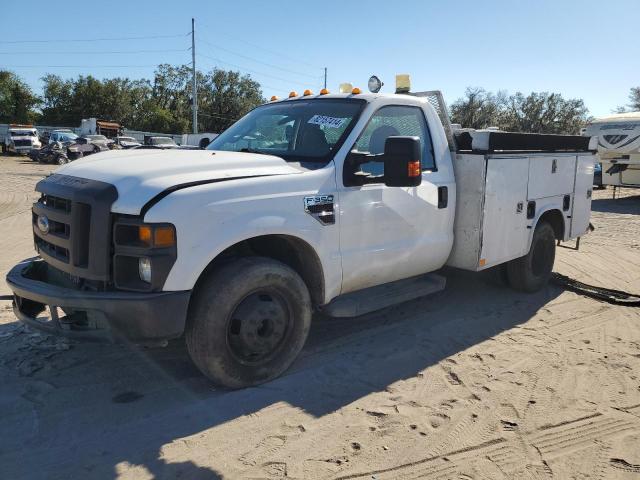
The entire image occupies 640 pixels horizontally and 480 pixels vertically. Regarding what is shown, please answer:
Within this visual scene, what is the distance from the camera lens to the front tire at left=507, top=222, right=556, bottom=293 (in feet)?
19.2

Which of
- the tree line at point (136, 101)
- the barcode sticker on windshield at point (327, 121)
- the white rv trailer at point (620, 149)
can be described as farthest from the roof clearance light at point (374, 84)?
the tree line at point (136, 101)

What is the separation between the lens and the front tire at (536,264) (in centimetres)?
585

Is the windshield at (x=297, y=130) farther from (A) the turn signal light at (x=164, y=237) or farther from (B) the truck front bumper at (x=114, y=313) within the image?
(B) the truck front bumper at (x=114, y=313)

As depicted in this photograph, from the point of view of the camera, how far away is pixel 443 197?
4672 mm

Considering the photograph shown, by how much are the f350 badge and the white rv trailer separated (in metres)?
14.8

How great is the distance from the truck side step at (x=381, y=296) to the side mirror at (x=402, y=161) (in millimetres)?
983

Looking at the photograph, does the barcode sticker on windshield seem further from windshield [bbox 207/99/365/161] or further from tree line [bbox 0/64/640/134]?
tree line [bbox 0/64/640/134]

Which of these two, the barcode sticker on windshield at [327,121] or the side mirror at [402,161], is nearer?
the side mirror at [402,161]

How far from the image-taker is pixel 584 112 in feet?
176

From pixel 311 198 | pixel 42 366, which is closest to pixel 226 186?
pixel 311 198

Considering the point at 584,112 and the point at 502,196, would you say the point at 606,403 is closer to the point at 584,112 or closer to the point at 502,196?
the point at 502,196

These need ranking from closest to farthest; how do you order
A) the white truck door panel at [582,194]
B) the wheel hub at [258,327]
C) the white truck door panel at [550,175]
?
1. the wheel hub at [258,327]
2. the white truck door panel at [550,175]
3. the white truck door panel at [582,194]

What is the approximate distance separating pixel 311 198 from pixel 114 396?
1.83m

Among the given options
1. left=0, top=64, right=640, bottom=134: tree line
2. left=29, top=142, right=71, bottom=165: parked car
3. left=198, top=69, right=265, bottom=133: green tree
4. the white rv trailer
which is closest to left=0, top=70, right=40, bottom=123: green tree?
left=0, top=64, right=640, bottom=134: tree line
